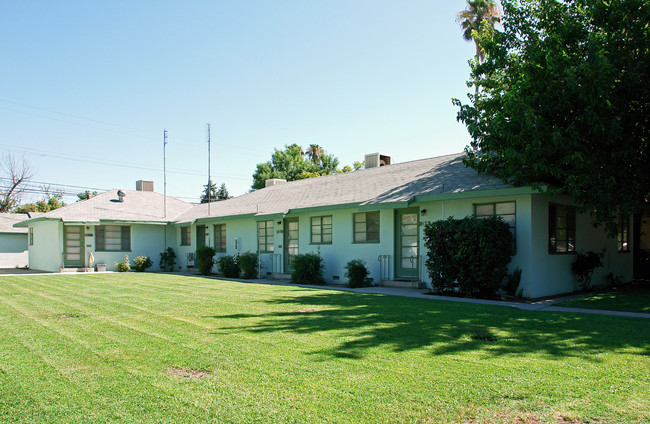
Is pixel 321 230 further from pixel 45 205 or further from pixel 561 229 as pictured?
pixel 45 205

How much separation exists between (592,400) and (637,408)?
12.9 inches

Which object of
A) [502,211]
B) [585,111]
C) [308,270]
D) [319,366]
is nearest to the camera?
[319,366]

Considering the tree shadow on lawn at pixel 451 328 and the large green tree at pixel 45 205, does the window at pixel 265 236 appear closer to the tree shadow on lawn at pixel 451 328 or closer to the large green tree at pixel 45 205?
the tree shadow on lawn at pixel 451 328

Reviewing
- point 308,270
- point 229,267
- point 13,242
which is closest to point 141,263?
point 229,267

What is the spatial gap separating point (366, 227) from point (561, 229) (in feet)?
19.3

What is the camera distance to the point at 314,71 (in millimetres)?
21406

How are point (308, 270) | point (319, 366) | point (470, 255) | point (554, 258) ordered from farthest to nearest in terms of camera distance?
point (308, 270), point (554, 258), point (470, 255), point (319, 366)

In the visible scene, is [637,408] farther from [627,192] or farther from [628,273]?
[628,273]

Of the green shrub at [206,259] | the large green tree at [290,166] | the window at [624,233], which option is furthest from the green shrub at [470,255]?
the large green tree at [290,166]

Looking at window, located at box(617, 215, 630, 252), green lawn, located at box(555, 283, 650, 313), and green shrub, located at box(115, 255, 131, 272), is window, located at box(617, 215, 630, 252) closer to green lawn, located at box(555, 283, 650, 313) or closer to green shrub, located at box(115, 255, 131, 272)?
green lawn, located at box(555, 283, 650, 313)

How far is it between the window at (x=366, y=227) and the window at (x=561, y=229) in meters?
5.20

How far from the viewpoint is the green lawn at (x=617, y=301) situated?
10520mm

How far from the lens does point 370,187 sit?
17.7 meters

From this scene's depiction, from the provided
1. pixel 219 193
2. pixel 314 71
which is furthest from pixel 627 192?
pixel 219 193
